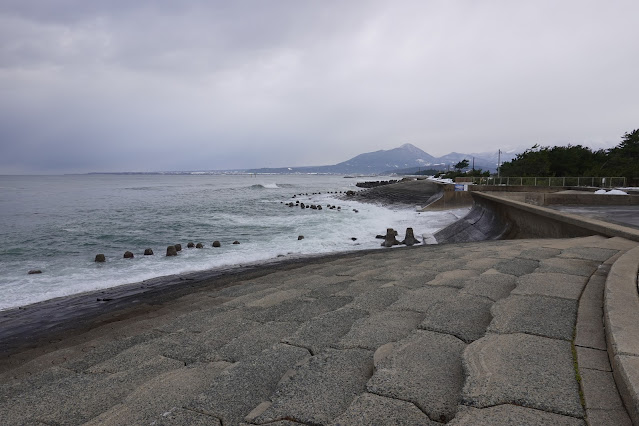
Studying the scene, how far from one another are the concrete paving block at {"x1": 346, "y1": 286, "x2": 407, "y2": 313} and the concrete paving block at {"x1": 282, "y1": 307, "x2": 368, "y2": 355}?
5.3 inches

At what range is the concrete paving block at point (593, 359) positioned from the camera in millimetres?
1988

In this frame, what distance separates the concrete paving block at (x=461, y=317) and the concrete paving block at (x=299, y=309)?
1.12 m

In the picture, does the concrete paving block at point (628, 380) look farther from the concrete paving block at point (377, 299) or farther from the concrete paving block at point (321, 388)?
the concrete paving block at point (377, 299)

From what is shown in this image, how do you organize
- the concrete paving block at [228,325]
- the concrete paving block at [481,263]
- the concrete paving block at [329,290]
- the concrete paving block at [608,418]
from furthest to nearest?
1. the concrete paving block at [481,263]
2. the concrete paving block at [329,290]
3. the concrete paving block at [228,325]
4. the concrete paving block at [608,418]

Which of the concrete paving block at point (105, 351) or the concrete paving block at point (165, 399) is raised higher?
the concrete paving block at point (165, 399)

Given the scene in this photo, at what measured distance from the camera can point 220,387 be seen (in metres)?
2.29

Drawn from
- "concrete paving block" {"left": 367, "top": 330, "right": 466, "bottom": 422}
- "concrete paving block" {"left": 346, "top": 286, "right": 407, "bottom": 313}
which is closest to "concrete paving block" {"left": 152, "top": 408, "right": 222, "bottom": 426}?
"concrete paving block" {"left": 367, "top": 330, "right": 466, "bottom": 422}

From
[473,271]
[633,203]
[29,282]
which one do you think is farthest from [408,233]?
[29,282]

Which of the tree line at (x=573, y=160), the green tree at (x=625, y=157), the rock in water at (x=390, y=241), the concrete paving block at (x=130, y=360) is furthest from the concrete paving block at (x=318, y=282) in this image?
the tree line at (x=573, y=160)

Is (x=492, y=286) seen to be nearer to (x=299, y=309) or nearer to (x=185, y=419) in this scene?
(x=299, y=309)

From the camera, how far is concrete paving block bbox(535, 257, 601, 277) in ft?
13.3

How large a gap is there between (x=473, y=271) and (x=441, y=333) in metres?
2.29

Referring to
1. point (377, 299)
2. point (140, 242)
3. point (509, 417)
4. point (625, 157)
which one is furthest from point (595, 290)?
point (625, 157)

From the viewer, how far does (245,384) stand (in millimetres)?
2312
